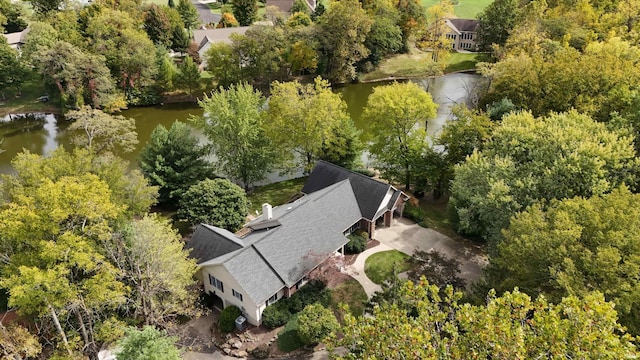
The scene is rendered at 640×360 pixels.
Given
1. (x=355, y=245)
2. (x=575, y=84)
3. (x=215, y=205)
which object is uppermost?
(x=575, y=84)

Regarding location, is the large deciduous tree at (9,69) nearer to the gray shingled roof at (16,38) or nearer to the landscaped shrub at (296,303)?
the gray shingled roof at (16,38)

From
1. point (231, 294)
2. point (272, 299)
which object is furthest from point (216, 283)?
point (272, 299)

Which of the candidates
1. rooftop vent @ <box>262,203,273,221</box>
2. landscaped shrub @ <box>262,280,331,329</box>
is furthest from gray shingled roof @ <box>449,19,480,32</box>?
landscaped shrub @ <box>262,280,331,329</box>

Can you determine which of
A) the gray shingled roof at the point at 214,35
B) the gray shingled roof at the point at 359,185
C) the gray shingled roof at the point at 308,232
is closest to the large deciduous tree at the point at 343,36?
the gray shingled roof at the point at 214,35

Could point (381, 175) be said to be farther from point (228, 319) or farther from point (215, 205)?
point (228, 319)

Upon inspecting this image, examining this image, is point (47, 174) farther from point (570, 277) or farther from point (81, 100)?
point (81, 100)

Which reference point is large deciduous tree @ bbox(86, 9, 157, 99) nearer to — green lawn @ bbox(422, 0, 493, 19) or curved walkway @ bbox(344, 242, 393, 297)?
curved walkway @ bbox(344, 242, 393, 297)

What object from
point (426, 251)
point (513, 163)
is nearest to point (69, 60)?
point (426, 251)
